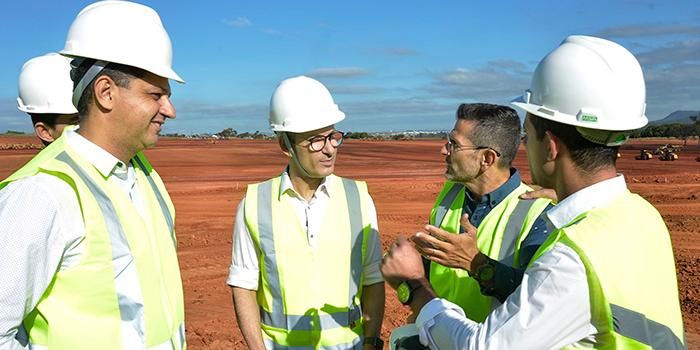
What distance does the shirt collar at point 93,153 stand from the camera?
7.86 ft

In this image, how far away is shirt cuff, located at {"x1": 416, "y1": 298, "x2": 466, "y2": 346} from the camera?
2309 mm

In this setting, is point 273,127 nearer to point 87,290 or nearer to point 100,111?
Result: point 100,111

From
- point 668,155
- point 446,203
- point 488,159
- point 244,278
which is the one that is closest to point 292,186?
point 244,278

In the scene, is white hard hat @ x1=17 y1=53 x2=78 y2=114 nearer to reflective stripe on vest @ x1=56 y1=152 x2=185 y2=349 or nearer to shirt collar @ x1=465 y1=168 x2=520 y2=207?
reflective stripe on vest @ x1=56 y1=152 x2=185 y2=349

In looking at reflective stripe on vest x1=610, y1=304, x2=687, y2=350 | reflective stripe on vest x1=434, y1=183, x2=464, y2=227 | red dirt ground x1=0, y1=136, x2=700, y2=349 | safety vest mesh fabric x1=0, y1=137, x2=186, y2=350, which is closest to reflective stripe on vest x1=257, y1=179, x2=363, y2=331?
reflective stripe on vest x1=434, y1=183, x2=464, y2=227

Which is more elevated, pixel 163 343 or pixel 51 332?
pixel 51 332

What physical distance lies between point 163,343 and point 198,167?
1066 inches

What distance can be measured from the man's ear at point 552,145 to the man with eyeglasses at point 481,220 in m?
0.52

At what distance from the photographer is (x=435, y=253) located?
2.62 metres

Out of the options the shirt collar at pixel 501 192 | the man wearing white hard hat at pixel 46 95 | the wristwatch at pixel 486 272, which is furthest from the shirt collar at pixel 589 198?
the man wearing white hard hat at pixel 46 95

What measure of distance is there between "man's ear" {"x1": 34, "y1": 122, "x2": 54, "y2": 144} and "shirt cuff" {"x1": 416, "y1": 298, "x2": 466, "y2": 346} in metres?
2.54

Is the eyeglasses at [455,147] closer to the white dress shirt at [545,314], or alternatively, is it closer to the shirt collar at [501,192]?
the shirt collar at [501,192]

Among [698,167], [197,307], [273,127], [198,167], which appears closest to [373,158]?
[198,167]

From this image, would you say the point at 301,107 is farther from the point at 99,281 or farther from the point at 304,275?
the point at 99,281
